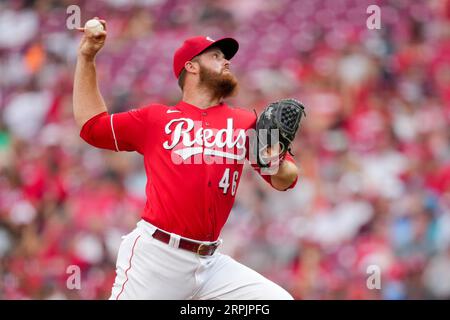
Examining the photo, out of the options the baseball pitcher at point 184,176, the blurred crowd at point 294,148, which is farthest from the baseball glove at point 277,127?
the blurred crowd at point 294,148

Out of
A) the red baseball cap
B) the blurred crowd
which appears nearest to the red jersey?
the red baseball cap

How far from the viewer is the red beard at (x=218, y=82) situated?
4656 mm

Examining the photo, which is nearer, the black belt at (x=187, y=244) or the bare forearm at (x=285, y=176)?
the black belt at (x=187, y=244)

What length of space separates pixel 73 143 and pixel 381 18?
3.30 meters

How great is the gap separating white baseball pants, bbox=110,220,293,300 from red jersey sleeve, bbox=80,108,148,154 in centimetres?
42

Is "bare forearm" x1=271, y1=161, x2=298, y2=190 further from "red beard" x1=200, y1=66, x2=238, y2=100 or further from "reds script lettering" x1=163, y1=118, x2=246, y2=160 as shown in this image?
"red beard" x1=200, y1=66, x2=238, y2=100

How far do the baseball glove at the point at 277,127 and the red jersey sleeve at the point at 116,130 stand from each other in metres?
0.59

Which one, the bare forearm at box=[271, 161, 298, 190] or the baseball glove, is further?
the bare forearm at box=[271, 161, 298, 190]

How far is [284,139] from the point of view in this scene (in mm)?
4426

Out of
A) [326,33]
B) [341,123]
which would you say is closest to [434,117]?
[341,123]

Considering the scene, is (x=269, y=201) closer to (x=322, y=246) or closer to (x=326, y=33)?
(x=322, y=246)

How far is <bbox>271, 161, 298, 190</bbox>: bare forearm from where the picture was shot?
4508 millimetres

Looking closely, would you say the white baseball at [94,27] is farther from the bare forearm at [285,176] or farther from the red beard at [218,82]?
the bare forearm at [285,176]

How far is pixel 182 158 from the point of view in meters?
4.46
